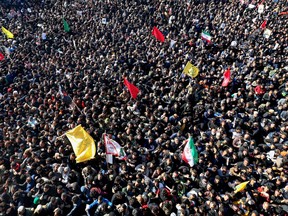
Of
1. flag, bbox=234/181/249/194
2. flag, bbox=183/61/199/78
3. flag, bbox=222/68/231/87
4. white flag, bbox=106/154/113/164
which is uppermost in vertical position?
flag, bbox=234/181/249/194

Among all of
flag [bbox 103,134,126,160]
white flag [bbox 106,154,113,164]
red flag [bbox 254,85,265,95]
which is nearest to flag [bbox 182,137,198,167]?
flag [bbox 103,134,126,160]

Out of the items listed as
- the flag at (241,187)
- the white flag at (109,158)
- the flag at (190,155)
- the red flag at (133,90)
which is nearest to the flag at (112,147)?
the white flag at (109,158)

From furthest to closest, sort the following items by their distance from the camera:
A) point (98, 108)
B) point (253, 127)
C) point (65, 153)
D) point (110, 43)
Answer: point (110, 43)
point (98, 108)
point (253, 127)
point (65, 153)

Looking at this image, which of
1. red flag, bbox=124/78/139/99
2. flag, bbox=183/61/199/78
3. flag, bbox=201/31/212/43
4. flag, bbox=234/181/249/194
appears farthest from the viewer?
flag, bbox=201/31/212/43

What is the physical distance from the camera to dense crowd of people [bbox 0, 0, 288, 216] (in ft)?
26.1

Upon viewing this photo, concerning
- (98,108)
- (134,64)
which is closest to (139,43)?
(134,64)

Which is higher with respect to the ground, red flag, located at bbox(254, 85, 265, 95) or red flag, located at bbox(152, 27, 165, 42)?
red flag, located at bbox(254, 85, 265, 95)

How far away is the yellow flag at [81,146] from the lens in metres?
8.74

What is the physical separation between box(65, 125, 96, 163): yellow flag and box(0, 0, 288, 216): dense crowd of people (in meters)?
0.40

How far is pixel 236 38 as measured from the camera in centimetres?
1764

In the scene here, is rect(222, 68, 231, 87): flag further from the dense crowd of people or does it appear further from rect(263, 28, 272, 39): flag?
rect(263, 28, 272, 39): flag

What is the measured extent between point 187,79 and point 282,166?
20.7ft

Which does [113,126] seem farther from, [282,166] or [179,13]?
[179,13]

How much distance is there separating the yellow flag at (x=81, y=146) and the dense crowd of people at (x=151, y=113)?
40cm
